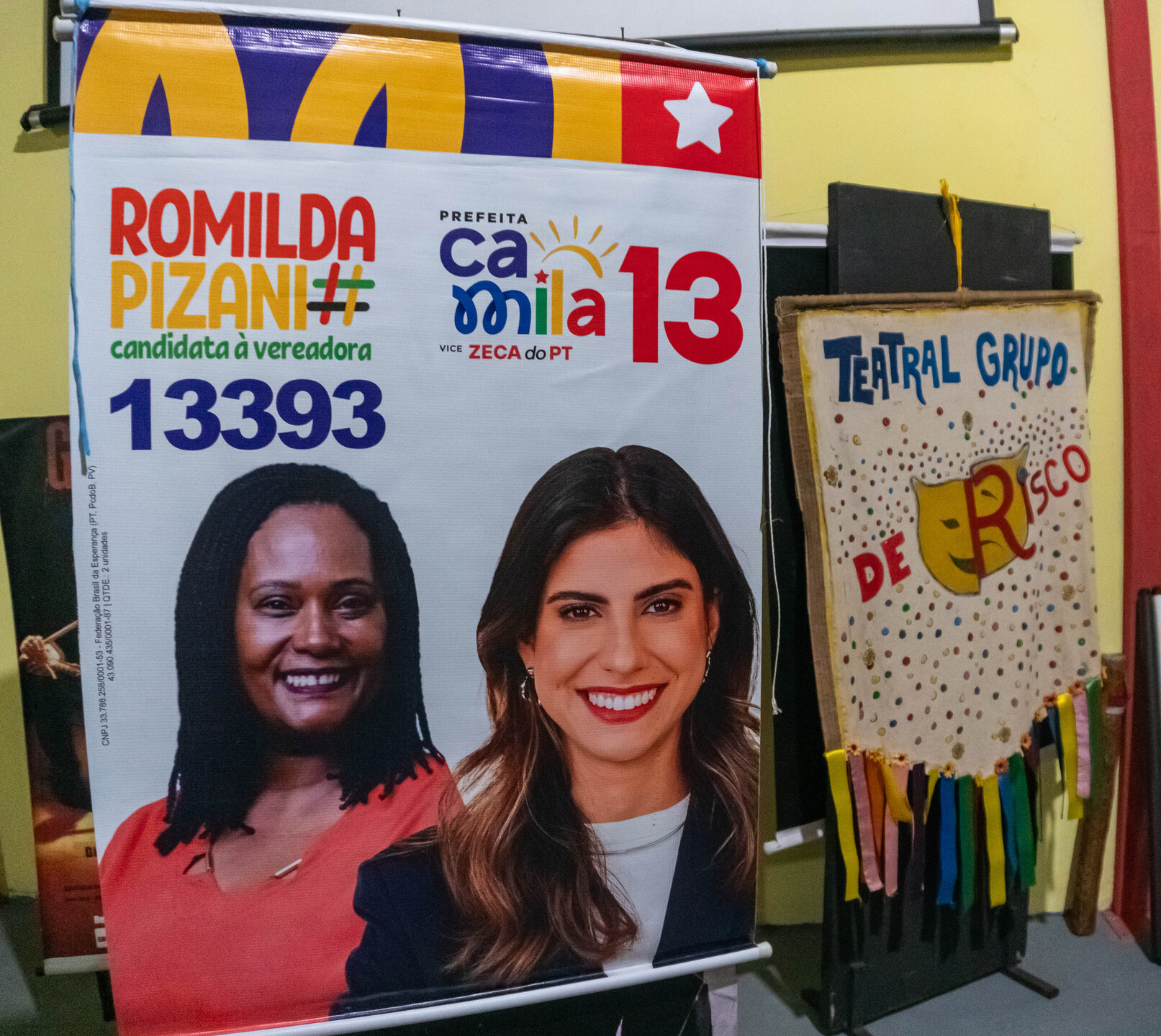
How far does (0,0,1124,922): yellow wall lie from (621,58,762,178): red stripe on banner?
0.55m

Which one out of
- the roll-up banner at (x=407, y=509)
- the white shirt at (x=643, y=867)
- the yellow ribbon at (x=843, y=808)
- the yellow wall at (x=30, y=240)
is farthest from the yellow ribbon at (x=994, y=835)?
the yellow wall at (x=30, y=240)

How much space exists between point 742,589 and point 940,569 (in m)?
0.46

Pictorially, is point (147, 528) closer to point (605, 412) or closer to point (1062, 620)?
point (605, 412)

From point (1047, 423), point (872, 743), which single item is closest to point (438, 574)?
point (872, 743)

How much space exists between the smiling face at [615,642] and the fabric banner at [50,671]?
951mm

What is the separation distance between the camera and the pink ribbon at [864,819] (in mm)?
1537

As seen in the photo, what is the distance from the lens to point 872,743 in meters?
1.56

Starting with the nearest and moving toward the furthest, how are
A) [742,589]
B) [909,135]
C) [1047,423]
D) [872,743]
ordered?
1. [742,589]
2. [872,743]
3. [1047,423]
4. [909,135]

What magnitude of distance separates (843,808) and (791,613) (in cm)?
37

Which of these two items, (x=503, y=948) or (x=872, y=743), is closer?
(x=503, y=948)

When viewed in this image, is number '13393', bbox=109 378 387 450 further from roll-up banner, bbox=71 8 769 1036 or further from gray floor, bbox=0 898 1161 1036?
gray floor, bbox=0 898 1161 1036

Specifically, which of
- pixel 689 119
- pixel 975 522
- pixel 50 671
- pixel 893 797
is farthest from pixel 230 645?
pixel 975 522

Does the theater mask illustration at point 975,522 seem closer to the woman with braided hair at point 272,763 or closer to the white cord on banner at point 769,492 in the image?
the white cord on banner at point 769,492

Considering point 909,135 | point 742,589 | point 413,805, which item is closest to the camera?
point 413,805
